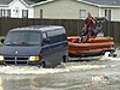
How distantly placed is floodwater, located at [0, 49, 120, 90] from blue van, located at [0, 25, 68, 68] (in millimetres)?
301

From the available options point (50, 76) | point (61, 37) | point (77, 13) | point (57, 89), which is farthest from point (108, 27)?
point (57, 89)

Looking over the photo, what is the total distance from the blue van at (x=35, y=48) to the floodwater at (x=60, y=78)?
0.30 meters

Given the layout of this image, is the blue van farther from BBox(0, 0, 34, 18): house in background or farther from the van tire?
BBox(0, 0, 34, 18): house in background

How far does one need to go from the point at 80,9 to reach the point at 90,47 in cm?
3463

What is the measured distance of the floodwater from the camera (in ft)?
50.5

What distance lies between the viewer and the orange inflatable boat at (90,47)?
81.5 feet

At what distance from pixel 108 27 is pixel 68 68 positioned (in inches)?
898

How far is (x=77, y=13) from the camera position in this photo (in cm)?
5962

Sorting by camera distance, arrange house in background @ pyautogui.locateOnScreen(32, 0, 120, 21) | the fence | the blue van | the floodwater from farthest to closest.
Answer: house in background @ pyautogui.locateOnScreen(32, 0, 120, 21), the fence, the blue van, the floodwater

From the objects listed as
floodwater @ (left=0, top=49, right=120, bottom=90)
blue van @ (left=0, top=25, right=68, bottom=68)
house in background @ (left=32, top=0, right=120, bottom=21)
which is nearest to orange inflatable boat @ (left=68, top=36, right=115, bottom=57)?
blue van @ (left=0, top=25, right=68, bottom=68)

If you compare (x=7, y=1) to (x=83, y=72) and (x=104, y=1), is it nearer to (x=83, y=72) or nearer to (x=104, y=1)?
(x=104, y=1)

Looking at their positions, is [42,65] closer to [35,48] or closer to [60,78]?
[35,48]

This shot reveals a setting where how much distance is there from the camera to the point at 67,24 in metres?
43.9

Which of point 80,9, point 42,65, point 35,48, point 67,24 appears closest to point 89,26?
point 35,48
